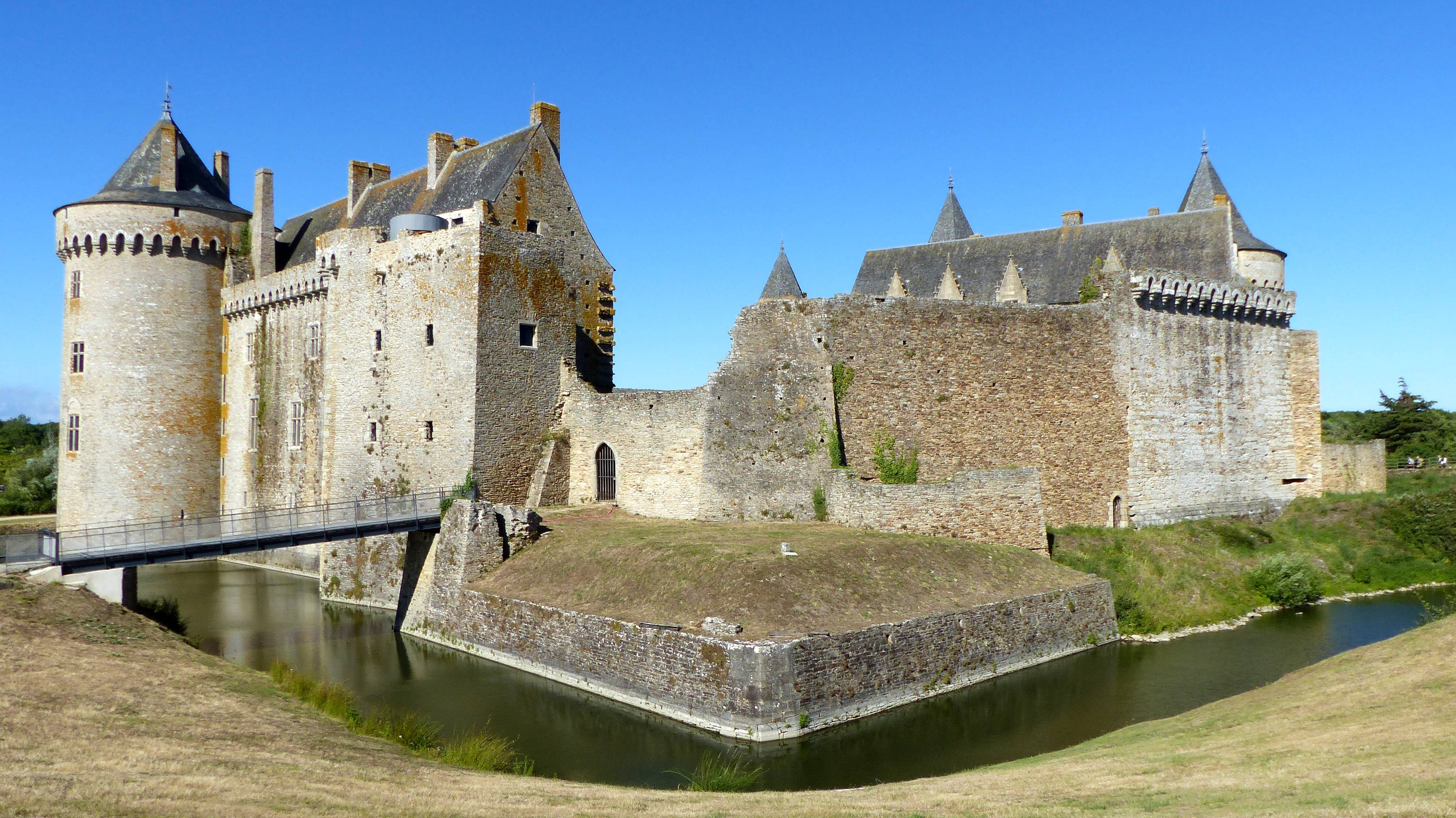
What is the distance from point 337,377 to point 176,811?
62.8ft

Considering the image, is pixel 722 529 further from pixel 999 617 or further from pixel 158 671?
pixel 158 671

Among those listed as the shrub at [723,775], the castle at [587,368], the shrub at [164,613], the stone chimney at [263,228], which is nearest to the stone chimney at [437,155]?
the castle at [587,368]

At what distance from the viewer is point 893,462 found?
2227 cm

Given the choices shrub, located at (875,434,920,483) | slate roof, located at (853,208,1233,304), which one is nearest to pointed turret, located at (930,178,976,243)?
slate roof, located at (853,208,1233,304)

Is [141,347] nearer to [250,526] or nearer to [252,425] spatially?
[252,425]

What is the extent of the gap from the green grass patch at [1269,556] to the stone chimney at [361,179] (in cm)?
2251

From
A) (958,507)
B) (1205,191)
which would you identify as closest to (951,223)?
(1205,191)

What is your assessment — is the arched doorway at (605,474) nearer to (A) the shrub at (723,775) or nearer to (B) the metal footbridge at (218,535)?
(B) the metal footbridge at (218,535)

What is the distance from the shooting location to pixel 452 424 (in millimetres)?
23016

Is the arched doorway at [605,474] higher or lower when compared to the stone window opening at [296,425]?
lower

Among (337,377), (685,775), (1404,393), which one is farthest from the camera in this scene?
(1404,393)

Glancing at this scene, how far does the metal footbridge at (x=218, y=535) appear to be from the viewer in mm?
16656

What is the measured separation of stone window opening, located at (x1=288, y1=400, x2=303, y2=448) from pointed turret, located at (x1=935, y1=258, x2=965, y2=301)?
18.7 metres

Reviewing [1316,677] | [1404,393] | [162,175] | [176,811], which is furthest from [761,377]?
[1404,393]
